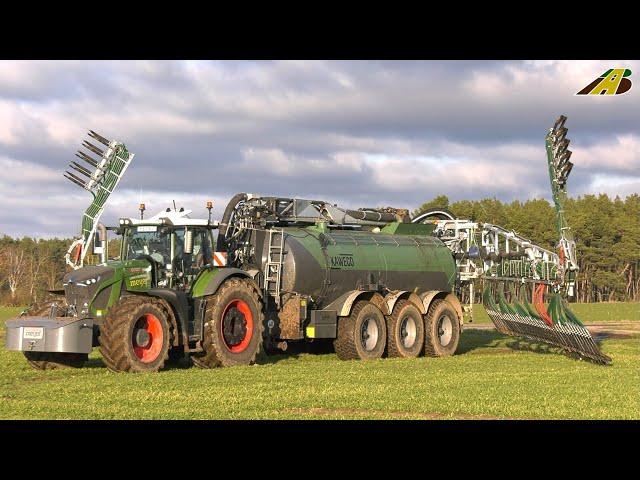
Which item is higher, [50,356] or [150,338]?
[150,338]

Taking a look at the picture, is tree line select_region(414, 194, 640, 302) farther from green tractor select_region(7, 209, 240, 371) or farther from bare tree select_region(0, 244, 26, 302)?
green tractor select_region(7, 209, 240, 371)

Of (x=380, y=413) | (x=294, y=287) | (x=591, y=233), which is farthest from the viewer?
(x=591, y=233)

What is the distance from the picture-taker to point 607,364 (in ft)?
70.3

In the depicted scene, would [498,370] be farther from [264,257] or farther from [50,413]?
[50,413]

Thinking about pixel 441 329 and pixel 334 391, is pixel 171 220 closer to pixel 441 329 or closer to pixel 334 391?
pixel 334 391

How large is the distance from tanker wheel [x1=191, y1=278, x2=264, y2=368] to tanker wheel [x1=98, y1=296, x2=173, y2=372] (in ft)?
3.17

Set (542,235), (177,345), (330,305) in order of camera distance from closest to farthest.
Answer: (177,345) → (330,305) → (542,235)

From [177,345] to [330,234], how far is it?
621cm

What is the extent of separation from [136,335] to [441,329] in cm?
1041

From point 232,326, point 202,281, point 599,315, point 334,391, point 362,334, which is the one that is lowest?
point 334,391

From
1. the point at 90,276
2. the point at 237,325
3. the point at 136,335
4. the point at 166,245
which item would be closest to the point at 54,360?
the point at 90,276

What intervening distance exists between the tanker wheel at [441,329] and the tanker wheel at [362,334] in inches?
72.2

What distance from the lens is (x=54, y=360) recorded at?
19125 mm
